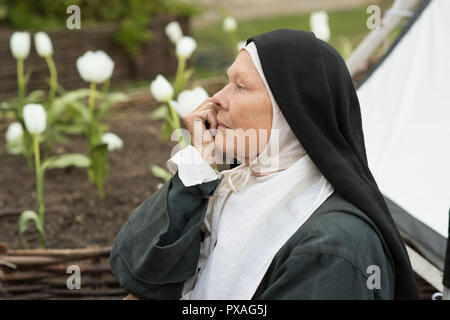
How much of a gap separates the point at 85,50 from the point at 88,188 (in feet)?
8.36

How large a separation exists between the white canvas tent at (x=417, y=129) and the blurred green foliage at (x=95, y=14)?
3348 millimetres

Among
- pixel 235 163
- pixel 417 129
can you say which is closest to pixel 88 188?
pixel 417 129

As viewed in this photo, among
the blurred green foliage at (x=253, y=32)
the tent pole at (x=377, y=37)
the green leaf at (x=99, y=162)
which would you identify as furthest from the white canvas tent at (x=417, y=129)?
the blurred green foliage at (x=253, y=32)

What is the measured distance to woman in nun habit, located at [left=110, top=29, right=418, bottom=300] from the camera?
4.49ft

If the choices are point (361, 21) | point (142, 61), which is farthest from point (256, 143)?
point (361, 21)

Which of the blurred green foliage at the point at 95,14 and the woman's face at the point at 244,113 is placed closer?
the woman's face at the point at 244,113

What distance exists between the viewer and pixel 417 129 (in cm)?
265

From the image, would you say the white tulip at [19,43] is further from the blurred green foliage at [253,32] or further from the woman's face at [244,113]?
the blurred green foliage at [253,32]

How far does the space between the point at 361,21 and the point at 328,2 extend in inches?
69.2

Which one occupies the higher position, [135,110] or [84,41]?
[84,41]

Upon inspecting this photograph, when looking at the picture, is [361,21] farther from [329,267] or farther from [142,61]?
[329,267]

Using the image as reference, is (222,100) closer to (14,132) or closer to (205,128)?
(205,128)

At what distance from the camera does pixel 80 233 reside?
2.94 m

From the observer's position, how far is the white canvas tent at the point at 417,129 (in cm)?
236
